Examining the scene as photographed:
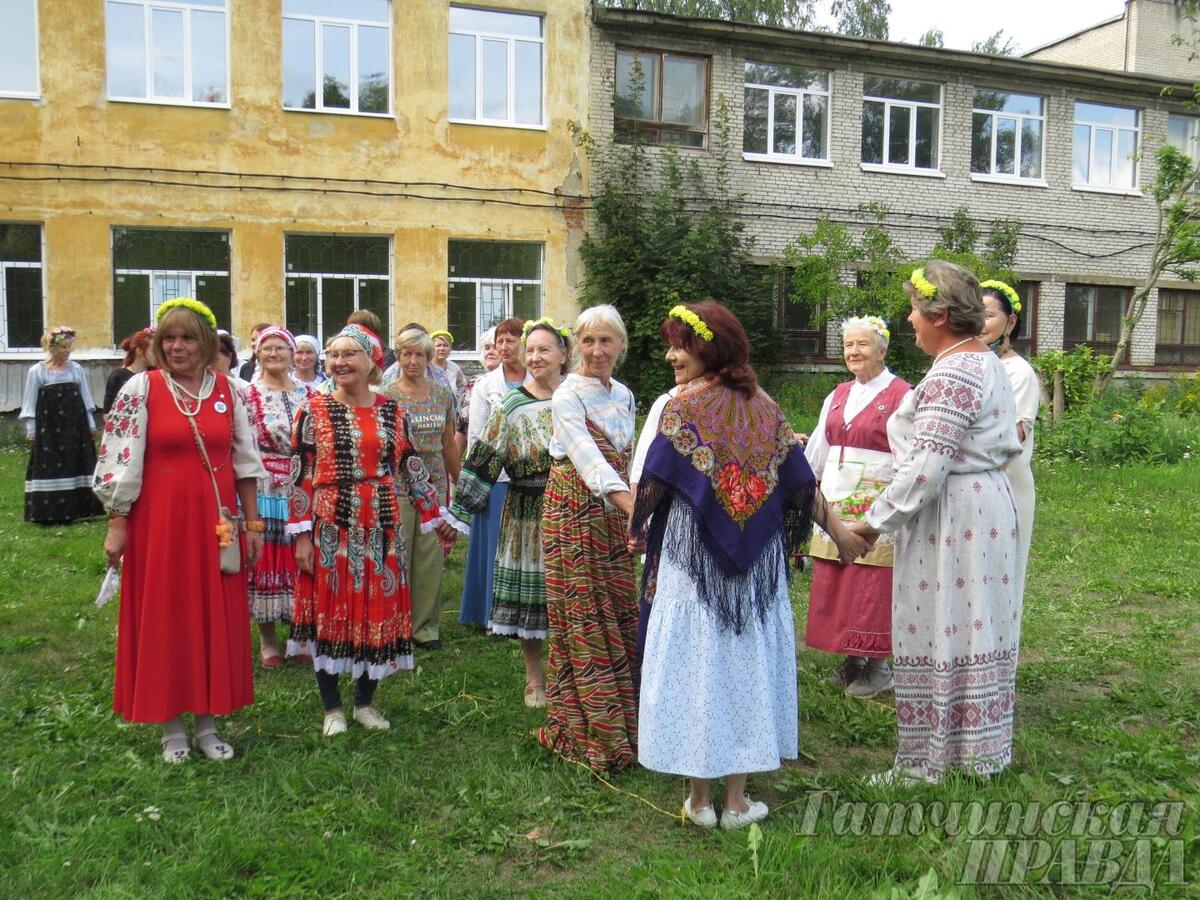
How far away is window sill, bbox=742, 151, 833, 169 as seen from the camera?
752 inches

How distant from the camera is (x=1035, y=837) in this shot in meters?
3.50

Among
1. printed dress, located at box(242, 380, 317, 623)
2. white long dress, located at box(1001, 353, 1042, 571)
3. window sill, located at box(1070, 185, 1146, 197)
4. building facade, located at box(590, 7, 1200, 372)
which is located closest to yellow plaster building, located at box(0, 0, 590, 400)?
building facade, located at box(590, 7, 1200, 372)

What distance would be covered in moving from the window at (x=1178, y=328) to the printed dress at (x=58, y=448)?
71.1 feet

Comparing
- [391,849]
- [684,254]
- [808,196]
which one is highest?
[808,196]

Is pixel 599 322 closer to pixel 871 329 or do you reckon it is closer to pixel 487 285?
pixel 871 329

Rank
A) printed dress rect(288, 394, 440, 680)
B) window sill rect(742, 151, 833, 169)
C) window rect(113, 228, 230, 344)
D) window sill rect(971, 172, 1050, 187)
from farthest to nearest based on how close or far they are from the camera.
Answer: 1. window sill rect(971, 172, 1050, 187)
2. window sill rect(742, 151, 833, 169)
3. window rect(113, 228, 230, 344)
4. printed dress rect(288, 394, 440, 680)

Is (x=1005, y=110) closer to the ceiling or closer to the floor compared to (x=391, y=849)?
closer to the ceiling

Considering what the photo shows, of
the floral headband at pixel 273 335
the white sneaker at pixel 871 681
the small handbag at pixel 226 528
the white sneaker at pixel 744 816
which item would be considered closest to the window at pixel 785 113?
the floral headband at pixel 273 335

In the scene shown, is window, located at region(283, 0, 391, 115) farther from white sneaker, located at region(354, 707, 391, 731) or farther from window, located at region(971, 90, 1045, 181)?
white sneaker, located at region(354, 707, 391, 731)

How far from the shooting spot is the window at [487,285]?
17406 millimetres

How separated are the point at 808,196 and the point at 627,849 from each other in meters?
17.5

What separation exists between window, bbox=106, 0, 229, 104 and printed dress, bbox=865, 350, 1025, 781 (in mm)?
14778

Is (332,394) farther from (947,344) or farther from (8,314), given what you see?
(8,314)

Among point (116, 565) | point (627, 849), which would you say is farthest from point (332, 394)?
point (627, 849)
